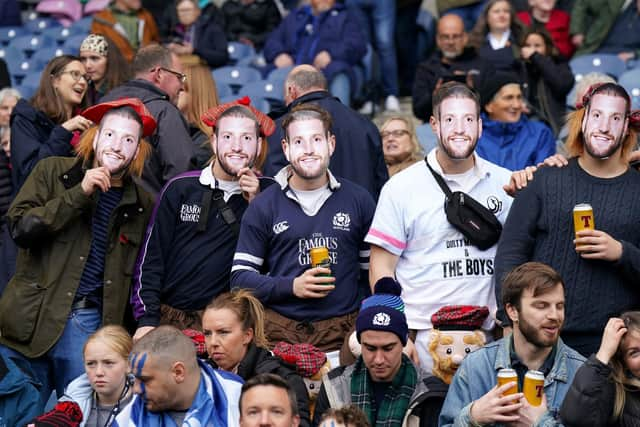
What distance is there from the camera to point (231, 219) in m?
7.04

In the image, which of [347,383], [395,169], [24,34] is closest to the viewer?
[347,383]

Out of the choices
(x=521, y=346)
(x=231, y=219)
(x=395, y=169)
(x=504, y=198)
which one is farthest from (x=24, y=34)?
(x=521, y=346)

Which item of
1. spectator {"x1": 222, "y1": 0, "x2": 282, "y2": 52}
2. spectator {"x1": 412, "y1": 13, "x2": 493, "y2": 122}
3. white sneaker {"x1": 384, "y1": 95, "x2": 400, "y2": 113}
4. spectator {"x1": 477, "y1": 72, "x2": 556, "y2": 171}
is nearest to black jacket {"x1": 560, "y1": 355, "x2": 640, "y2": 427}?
spectator {"x1": 477, "y1": 72, "x2": 556, "y2": 171}

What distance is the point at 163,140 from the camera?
305 inches

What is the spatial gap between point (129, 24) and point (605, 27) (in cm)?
451

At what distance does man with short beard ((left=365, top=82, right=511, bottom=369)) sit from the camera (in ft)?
21.3

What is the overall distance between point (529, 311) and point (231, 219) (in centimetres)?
199

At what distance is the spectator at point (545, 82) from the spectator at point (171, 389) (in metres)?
4.70

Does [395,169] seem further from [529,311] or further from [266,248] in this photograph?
[529,311]

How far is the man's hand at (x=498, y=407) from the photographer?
539 centimetres

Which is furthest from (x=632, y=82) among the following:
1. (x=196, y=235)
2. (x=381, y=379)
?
(x=381, y=379)

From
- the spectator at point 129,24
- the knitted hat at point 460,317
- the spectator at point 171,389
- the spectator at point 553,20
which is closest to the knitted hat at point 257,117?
the knitted hat at point 460,317

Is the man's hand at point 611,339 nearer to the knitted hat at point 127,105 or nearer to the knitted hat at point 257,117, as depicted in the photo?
the knitted hat at point 257,117

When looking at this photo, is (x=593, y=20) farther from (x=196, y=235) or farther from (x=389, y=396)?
(x=389, y=396)
